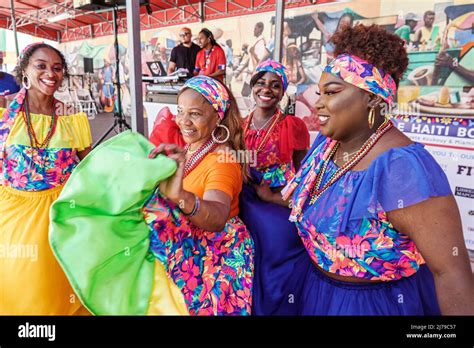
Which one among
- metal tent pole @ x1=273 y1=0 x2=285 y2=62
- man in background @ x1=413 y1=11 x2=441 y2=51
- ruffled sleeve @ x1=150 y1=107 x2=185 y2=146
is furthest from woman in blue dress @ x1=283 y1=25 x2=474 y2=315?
man in background @ x1=413 y1=11 x2=441 y2=51

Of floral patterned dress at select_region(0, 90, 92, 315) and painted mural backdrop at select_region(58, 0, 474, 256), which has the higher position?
painted mural backdrop at select_region(58, 0, 474, 256)

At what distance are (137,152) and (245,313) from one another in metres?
0.79

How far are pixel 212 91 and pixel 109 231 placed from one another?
0.80 meters

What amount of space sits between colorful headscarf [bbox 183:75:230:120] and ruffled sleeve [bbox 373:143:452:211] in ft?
2.53

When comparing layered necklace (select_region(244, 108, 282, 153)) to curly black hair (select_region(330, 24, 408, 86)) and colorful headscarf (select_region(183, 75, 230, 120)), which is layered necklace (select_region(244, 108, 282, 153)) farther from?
curly black hair (select_region(330, 24, 408, 86))

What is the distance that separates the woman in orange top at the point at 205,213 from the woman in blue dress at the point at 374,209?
29 cm

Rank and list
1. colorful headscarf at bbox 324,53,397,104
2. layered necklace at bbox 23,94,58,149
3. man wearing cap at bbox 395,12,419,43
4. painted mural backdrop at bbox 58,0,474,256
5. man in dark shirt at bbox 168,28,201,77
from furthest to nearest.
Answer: man in dark shirt at bbox 168,28,201,77 < man wearing cap at bbox 395,12,419,43 < painted mural backdrop at bbox 58,0,474,256 < layered necklace at bbox 23,94,58,149 < colorful headscarf at bbox 324,53,397,104

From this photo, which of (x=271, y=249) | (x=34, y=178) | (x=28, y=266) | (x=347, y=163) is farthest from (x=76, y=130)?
(x=347, y=163)

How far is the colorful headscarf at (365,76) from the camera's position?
1.17 meters

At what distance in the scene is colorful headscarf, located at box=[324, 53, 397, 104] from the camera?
1.17m

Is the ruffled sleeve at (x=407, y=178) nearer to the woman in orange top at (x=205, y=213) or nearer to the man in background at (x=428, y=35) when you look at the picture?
the woman in orange top at (x=205, y=213)

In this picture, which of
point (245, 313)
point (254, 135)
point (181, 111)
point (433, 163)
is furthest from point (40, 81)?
point (433, 163)

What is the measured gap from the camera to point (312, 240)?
132 cm
